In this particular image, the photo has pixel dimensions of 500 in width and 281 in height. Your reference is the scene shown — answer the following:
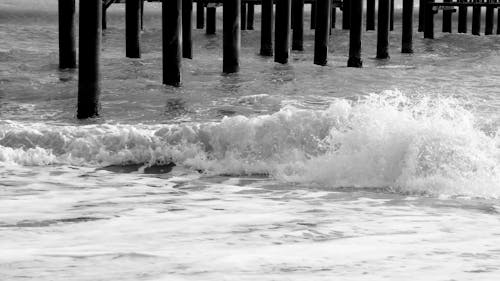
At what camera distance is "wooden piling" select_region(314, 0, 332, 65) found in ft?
48.8

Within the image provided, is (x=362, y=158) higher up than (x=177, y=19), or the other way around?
(x=177, y=19)

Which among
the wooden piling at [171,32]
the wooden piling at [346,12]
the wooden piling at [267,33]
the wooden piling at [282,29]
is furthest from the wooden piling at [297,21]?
the wooden piling at [346,12]

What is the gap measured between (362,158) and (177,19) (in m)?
4.64

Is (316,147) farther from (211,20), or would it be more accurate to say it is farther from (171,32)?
(211,20)

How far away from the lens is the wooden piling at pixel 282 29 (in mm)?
14969

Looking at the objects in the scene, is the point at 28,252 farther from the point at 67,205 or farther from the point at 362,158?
the point at 362,158

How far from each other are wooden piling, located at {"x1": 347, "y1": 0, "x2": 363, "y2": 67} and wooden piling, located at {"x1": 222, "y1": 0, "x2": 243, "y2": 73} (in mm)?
1920

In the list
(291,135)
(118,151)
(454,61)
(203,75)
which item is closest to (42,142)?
(118,151)

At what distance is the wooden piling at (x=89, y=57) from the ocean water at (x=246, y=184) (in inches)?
9.8

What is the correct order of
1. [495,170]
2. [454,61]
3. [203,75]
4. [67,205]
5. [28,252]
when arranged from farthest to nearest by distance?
[454,61] < [203,75] < [495,170] < [67,205] < [28,252]

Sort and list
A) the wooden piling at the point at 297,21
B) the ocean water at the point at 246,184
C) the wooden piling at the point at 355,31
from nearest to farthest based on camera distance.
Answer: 1. the ocean water at the point at 246,184
2. the wooden piling at the point at 355,31
3. the wooden piling at the point at 297,21

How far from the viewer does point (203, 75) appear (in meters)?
15.0

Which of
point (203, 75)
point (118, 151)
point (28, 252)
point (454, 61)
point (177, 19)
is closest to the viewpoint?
point (28, 252)

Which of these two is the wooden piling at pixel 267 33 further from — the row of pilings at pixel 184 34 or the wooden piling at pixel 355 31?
the wooden piling at pixel 355 31
